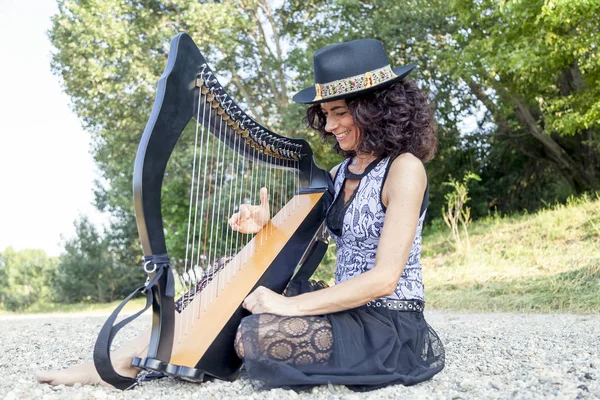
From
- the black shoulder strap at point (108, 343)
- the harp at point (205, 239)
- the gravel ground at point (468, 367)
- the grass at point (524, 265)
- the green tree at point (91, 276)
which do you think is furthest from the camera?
the green tree at point (91, 276)

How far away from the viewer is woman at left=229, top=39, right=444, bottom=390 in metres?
2.05

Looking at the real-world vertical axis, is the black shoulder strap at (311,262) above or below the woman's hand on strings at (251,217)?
below

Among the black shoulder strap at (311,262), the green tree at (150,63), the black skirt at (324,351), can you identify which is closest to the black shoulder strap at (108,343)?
the black skirt at (324,351)

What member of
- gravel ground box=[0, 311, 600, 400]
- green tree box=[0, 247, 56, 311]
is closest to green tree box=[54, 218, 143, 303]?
green tree box=[0, 247, 56, 311]

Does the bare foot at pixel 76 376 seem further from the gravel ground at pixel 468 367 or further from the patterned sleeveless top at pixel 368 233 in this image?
the patterned sleeveless top at pixel 368 233

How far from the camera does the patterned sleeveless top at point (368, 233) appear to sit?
2.30 meters

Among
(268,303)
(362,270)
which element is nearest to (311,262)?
(362,270)

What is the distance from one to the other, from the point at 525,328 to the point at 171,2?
9682 millimetres

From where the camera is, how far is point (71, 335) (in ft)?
15.3

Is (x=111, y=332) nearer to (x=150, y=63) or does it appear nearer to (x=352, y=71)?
(x=352, y=71)

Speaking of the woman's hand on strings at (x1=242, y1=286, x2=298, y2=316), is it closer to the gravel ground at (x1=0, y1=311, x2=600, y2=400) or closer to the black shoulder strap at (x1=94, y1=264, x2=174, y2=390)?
the gravel ground at (x1=0, y1=311, x2=600, y2=400)

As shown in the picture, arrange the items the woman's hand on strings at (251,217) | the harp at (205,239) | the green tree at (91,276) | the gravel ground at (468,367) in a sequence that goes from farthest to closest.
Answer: the green tree at (91,276), the woman's hand on strings at (251,217), the gravel ground at (468,367), the harp at (205,239)

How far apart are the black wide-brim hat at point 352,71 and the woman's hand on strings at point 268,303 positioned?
28.9 inches

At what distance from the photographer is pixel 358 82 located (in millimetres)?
2312
